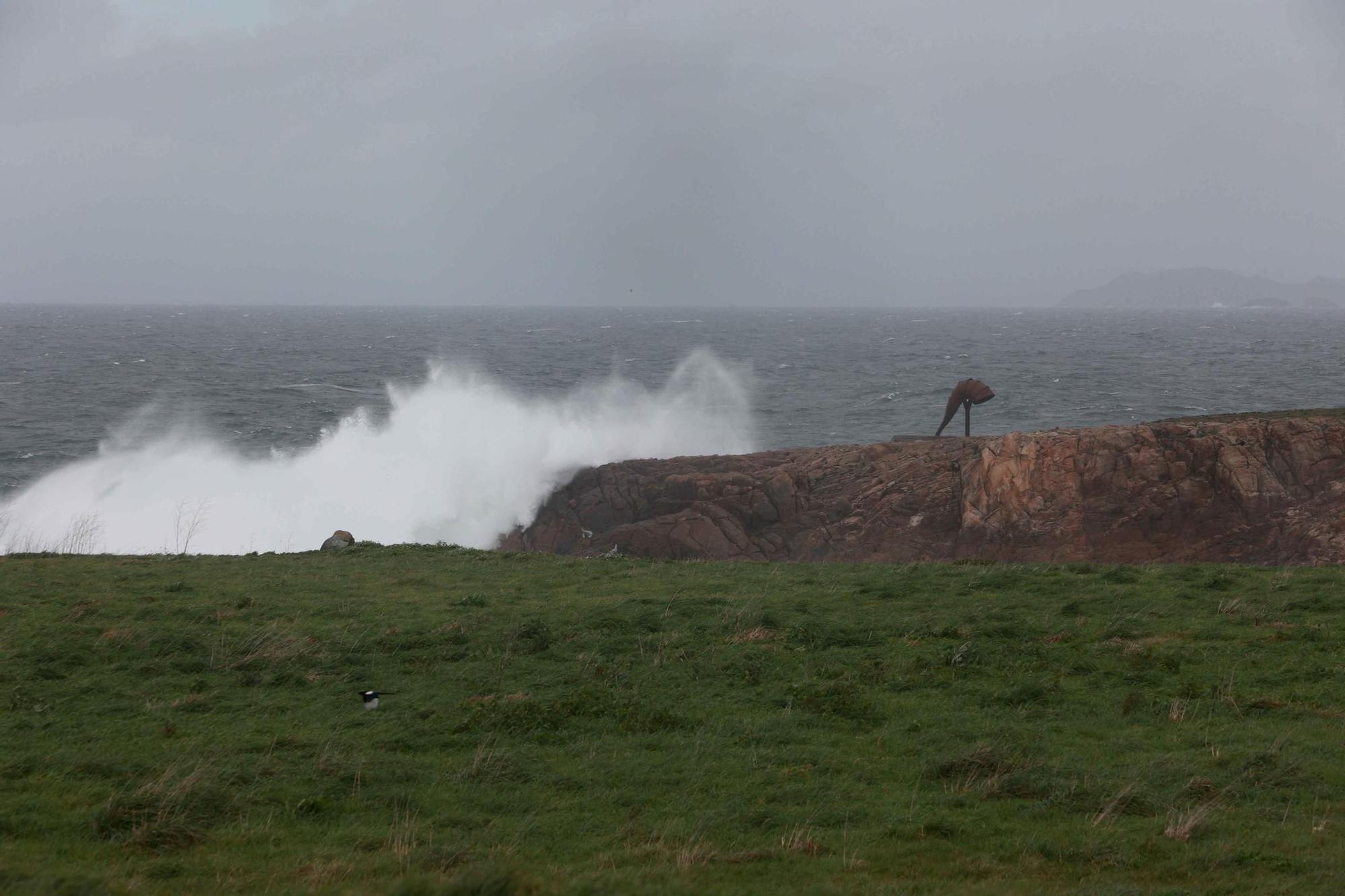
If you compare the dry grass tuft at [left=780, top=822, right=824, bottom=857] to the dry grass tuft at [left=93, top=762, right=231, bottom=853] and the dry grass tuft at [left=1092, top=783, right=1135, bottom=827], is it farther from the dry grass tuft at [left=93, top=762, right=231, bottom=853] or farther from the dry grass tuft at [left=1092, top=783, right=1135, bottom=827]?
the dry grass tuft at [left=93, top=762, right=231, bottom=853]

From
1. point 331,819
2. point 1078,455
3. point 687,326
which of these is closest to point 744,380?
point 1078,455

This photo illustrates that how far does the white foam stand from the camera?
103 feet

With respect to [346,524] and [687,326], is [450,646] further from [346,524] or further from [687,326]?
[687,326]

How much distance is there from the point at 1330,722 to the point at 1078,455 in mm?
15781

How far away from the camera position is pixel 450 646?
38.8 feet

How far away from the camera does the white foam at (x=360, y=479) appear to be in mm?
31453

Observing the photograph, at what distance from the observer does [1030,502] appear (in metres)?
23.6

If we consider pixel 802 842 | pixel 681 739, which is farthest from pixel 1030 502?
pixel 802 842

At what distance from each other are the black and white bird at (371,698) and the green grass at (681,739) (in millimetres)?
97

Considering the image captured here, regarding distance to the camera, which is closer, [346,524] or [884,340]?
[346,524]

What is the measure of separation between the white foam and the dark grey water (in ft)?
13.4

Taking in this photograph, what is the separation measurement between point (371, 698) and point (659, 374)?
72.6 metres

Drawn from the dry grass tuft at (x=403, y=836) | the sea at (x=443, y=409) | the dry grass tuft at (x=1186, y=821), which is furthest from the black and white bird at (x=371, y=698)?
the sea at (x=443, y=409)

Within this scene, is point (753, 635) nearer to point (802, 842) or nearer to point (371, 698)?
point (371, 698)
